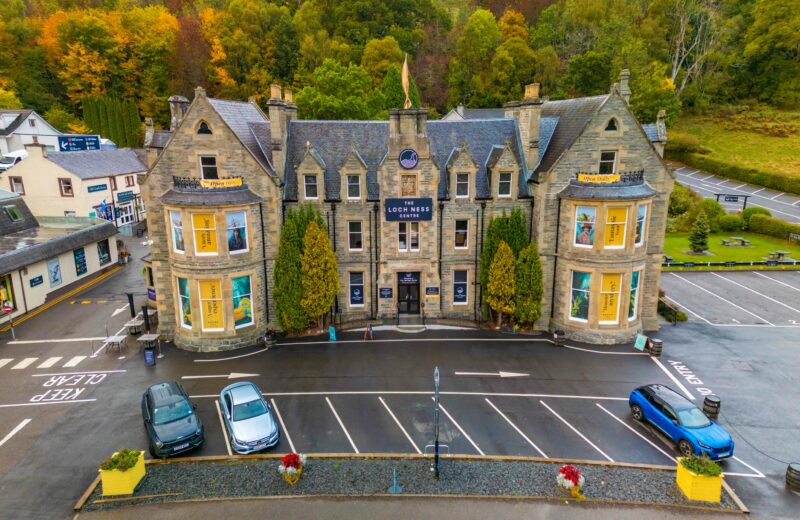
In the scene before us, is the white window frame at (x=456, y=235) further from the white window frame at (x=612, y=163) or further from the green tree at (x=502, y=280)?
the white window frame at (x=612, y=163)

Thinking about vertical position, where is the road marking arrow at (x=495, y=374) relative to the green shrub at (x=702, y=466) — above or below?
below

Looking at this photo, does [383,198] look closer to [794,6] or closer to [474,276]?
[474,276]

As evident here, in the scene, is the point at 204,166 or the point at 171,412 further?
the point at 204,166

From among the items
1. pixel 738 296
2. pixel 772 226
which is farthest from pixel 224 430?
pixel 772 226

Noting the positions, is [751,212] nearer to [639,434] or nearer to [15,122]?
[639,434]

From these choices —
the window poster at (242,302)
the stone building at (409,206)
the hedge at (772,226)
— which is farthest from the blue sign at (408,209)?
the hedge at (772,226)

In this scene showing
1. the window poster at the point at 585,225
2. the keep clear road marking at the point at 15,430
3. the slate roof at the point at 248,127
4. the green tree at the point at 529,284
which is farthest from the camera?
the green tree at the point at 529,284

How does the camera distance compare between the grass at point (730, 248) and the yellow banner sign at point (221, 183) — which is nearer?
the yellow banner sign at point (221, 183)
